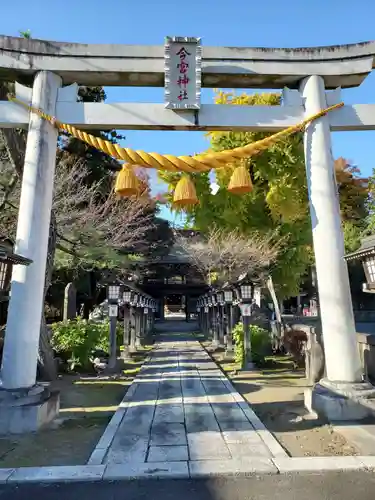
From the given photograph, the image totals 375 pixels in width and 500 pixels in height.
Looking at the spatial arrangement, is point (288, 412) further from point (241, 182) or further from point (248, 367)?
point (248, 367)

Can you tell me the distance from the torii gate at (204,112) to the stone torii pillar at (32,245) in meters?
0.02

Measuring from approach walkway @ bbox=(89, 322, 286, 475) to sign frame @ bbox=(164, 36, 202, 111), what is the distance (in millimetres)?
5488

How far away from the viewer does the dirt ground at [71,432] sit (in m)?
4.89

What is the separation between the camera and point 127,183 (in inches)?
264

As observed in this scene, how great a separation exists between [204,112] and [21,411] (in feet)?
19.3

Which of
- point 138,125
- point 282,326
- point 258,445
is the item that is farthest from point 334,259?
point 282,326

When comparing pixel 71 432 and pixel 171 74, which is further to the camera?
pixel 171 74

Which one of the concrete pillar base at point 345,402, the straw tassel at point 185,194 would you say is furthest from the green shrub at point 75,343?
the concrete pillar base at point 345,402

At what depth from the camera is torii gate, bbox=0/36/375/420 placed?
21.1ft

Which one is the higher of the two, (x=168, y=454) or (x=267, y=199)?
(x=267, y=199)

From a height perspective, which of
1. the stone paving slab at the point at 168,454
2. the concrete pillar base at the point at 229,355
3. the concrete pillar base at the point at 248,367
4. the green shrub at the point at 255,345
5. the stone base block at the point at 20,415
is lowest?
the stone paving slab at the point at 168,454

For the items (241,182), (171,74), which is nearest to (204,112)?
(171,74)

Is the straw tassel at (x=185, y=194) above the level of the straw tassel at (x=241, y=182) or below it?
below

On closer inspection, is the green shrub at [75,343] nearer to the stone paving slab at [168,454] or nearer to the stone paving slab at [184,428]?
the stone paving slab at [184,428]
